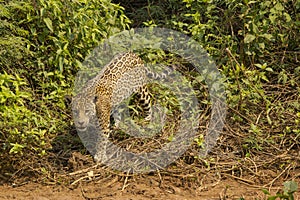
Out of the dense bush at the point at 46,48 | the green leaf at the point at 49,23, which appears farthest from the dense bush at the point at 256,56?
the green leaf at the point at 49,23

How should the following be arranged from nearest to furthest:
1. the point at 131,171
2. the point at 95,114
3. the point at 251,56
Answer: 1. the point at 131,171
2. the point at 95,114
3. the point at 251,56

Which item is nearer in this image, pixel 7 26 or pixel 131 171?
pixel 131 171

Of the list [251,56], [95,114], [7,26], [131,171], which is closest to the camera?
[131,171]

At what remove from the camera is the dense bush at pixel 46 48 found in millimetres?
6863

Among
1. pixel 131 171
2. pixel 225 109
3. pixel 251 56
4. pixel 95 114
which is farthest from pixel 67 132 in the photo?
pixel 251 56

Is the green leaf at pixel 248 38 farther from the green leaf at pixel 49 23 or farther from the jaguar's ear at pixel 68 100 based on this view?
the green leaf at pixel 49 23

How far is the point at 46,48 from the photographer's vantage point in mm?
7043

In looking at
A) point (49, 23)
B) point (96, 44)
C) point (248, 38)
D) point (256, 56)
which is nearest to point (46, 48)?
point (49, 23)

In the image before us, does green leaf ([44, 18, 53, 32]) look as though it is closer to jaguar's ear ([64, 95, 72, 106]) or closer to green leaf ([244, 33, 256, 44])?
jaguar's ear ([64, 95, 72, 106])

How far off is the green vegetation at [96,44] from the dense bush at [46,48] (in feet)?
0.04

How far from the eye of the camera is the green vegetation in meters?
6.35

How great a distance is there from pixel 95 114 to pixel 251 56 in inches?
87.2

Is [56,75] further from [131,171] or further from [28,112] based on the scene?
[131,171]

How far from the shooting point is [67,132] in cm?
675
